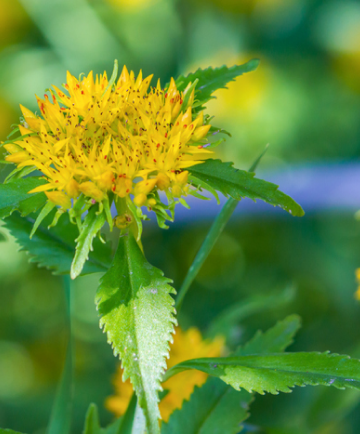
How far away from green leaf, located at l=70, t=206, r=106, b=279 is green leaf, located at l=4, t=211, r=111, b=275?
0.31 ft

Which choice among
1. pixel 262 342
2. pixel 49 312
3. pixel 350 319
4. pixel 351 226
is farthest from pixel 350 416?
pixel 49 312

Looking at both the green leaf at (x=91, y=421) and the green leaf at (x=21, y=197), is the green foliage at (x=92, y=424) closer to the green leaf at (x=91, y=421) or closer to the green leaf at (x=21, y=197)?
the green leaf at (x=91, y=421)

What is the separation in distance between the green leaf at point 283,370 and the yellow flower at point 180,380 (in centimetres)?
34

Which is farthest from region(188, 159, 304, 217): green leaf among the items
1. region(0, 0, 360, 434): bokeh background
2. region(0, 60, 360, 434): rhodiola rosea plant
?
region(0, 0, 360, 434): bokeh background

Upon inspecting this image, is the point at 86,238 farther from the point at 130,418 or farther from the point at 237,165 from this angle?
the point at 237,165

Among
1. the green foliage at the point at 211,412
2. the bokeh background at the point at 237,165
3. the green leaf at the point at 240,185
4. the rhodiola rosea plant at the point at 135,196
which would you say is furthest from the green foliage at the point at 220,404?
the bokeh background at the point at 237,165

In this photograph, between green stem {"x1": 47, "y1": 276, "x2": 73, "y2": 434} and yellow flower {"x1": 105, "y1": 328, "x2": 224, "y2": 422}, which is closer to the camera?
green stem {"x1": 47, "y1": 276, "x2": 73, "y2": 434}

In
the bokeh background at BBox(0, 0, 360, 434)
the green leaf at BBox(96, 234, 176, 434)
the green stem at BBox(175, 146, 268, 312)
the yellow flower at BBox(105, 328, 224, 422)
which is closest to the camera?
the green leaf at BBox(96, 234, 176, 434)

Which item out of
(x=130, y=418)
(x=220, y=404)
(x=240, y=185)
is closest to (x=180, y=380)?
(x=220, y=404)

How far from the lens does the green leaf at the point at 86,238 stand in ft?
1.22

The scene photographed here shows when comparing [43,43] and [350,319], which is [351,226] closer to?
[350,319]

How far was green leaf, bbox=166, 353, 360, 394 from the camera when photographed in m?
0.38

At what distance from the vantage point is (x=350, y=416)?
3.52 feet

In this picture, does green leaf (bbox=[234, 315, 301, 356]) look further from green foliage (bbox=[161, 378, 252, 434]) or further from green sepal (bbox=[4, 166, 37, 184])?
green sepal (bbox=[4, 166, 37, 184])
